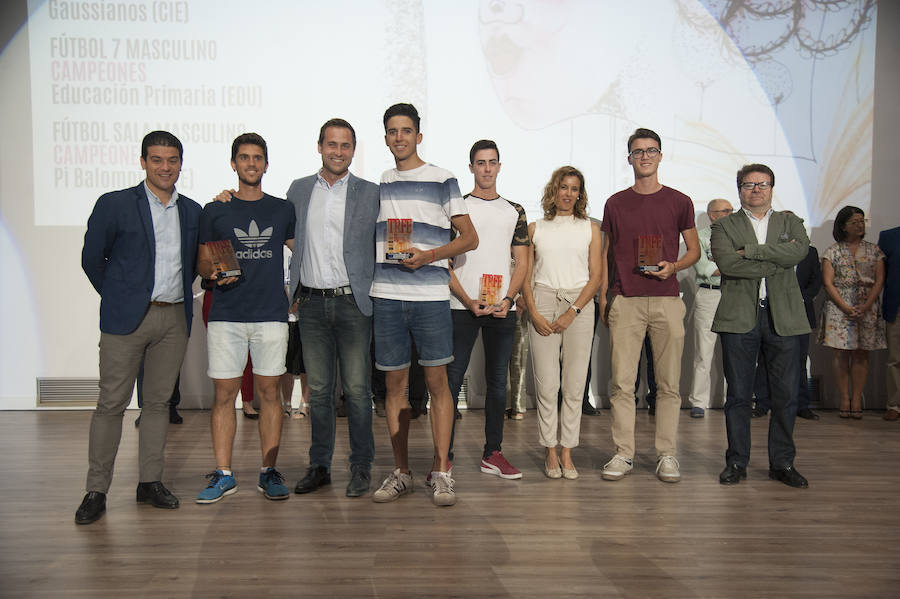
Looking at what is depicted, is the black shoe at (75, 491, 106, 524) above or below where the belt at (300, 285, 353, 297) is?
below

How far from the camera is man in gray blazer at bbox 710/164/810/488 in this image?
10.9 feet

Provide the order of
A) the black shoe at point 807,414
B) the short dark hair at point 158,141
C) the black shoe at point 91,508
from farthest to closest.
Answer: the black shoe at point 807,414 < the short dark hair at point 158,141 < the black shoe at point 91,508

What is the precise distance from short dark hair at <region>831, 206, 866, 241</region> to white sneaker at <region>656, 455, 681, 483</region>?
9.97 feet

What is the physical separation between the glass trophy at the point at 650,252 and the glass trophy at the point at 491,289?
715 millimetres

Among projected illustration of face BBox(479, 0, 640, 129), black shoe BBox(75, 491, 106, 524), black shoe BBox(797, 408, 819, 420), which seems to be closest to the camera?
black shoe BBox(75, 491, 106, 524)

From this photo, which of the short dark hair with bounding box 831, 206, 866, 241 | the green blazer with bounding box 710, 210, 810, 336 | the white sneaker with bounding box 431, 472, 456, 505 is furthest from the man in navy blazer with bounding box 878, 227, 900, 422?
the white sneaker with bounding box 431, 472, 456, 505

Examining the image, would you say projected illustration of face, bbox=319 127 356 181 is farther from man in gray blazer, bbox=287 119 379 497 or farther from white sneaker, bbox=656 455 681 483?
white sneaker, bbox=656 455 681 483

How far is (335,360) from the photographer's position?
3.13 m

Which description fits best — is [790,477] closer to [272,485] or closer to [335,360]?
[335,360]

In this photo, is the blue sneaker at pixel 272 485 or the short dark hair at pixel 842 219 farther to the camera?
the short dark hair at pixel 842 219

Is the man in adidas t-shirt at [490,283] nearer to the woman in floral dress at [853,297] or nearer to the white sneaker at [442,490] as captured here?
the white sneaker at [442,490]

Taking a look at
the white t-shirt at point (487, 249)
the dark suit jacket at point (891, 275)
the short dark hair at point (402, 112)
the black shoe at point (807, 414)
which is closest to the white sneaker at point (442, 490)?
the white t-shirt at point (487, 249)

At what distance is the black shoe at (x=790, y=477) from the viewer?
3318 millimetres

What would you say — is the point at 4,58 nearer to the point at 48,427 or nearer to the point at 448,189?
the point at 48,427
